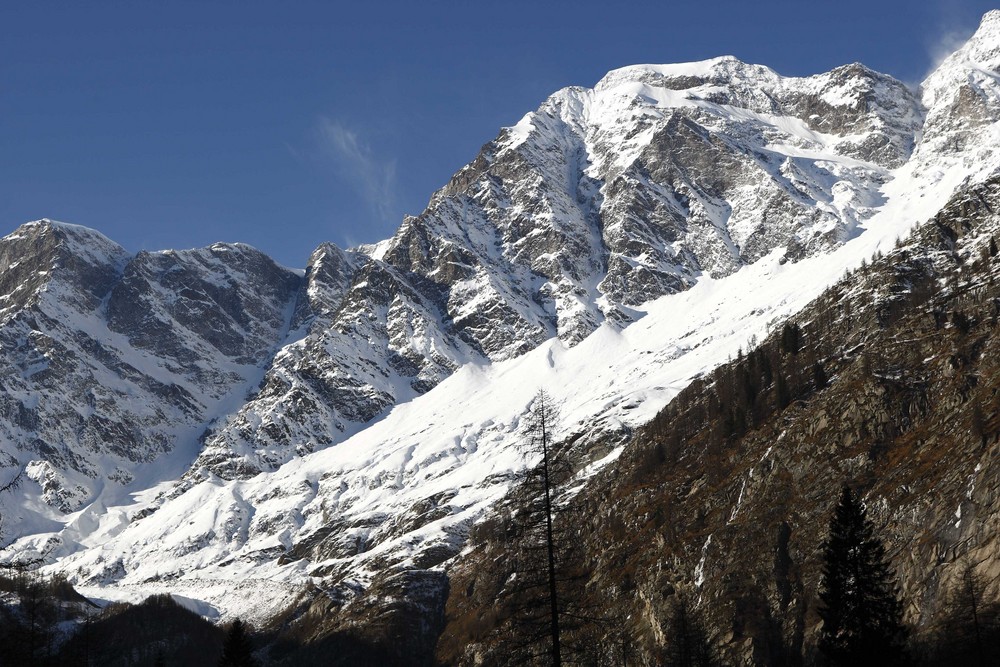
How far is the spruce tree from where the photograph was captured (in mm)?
62594

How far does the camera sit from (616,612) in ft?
513

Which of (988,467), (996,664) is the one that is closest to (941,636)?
(996,664)

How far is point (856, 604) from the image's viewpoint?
2530 inches

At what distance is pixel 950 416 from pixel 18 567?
420 feet

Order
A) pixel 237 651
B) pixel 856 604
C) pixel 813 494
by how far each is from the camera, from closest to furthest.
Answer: pixel 856 604 → pixel 237 651 → pixel 813 494

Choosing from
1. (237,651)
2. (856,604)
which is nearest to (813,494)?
(237,651)

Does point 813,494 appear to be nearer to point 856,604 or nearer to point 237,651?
point 237,651

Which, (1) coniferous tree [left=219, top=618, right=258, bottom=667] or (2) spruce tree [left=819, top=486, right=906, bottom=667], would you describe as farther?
(1) coniferous tree [left=219, top=618, right=258, bottom=667]

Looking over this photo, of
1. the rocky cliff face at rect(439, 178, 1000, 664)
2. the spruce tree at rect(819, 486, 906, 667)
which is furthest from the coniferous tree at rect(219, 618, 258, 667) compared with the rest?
the spruce tree at rect(819, 486, 906, 667)

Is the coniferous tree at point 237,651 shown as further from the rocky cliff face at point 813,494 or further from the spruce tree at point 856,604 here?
the spruce tree at point 856,604

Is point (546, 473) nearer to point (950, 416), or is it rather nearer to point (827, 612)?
point (827, 612)

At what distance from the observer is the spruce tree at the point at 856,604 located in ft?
205

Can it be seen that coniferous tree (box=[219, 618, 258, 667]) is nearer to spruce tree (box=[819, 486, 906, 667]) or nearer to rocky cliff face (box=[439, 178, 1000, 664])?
rocky cliff face (box=[439, 178, 1000, 664])

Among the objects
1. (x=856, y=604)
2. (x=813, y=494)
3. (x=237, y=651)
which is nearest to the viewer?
(x=856, y=604)
